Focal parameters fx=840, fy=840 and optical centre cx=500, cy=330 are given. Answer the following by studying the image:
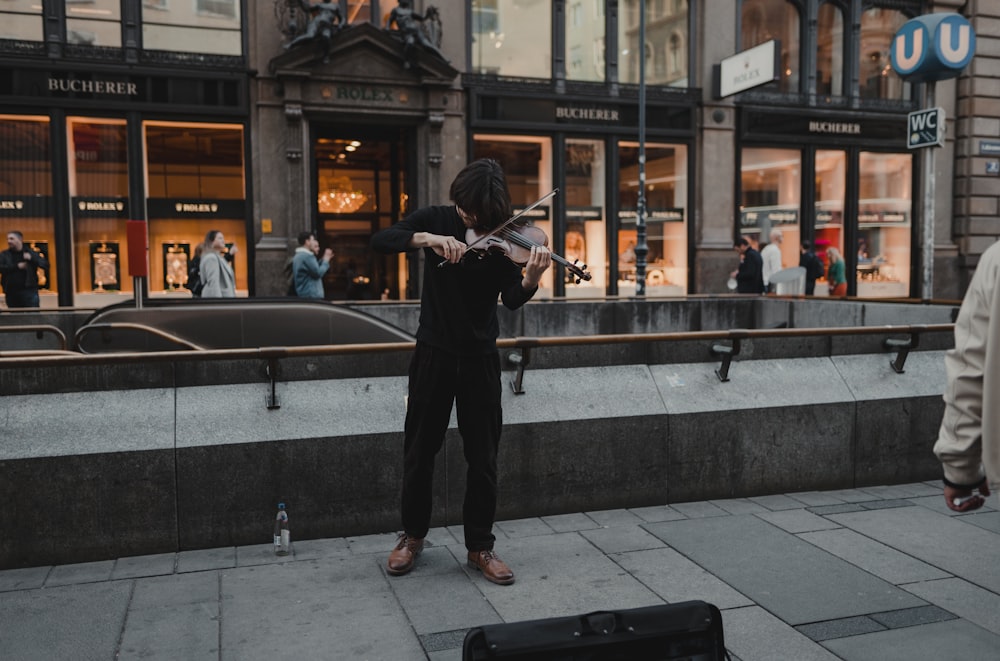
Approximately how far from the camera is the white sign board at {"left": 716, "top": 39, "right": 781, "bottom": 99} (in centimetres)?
1788

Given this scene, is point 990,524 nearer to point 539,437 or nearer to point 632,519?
point 632,519

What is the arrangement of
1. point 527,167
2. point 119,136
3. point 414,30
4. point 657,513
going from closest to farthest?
point 657,513, point 119,136, point 414,30, point 527,167

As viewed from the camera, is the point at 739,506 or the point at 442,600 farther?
the point at 739,506

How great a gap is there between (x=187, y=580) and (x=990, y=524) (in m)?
4.77

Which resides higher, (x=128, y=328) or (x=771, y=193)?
(x=771, y=193)

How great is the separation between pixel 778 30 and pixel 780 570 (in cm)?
1994

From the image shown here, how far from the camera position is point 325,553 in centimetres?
Result: 476

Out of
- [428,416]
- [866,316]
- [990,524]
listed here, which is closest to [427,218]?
[428,416]

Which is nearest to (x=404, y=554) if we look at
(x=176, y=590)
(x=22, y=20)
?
(x=176, y=590)

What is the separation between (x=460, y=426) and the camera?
4.49 metres

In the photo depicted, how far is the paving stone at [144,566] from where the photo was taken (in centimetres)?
445

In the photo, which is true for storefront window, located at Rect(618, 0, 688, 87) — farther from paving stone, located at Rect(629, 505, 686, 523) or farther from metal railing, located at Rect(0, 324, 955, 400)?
paving stone, located at Rect(629, 505, 686, 523)

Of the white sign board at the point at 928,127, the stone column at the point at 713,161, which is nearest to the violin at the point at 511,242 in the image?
the white sign board at the point at 928,127

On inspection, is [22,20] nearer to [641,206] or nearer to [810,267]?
[641,206]
